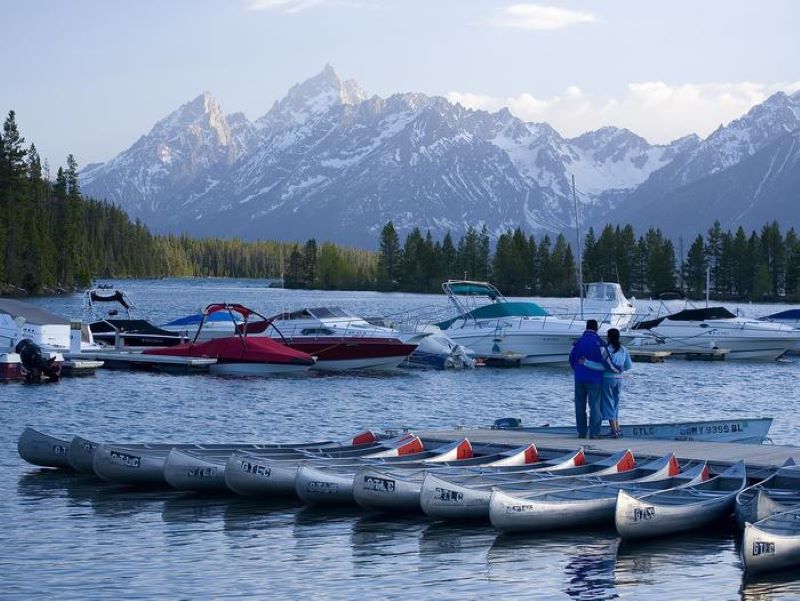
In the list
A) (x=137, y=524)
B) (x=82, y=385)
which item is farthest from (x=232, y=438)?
(x=82, y=385)

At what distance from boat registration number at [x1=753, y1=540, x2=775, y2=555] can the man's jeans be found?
894 cm

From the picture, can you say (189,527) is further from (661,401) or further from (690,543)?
(661,401)

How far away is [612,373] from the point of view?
28.3 m

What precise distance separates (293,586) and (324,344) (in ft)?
136

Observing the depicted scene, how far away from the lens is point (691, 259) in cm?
19550

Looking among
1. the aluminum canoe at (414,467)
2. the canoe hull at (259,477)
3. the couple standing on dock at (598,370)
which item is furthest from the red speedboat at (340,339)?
the canoe hull at (259,477)

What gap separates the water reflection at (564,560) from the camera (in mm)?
19812

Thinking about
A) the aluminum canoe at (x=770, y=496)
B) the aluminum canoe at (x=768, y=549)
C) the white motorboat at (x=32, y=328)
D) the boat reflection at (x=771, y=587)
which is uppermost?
the white motorboat at (x=32, y=328)

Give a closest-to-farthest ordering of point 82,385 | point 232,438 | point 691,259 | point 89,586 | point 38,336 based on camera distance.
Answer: point 89,586 → point 232,438 → point 82,385 → point 38,336 → point 691,259

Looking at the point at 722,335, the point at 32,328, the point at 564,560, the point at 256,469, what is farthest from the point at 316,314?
the point at 564,560

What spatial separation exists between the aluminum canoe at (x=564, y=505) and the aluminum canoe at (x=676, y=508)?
0.36m

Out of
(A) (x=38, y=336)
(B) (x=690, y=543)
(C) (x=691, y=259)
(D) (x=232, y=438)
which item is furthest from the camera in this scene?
(C) (x=691, y=259)

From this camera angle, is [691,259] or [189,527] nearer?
[189,527]

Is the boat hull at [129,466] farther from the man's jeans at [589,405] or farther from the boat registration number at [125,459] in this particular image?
the man's jeans at [589,405]
